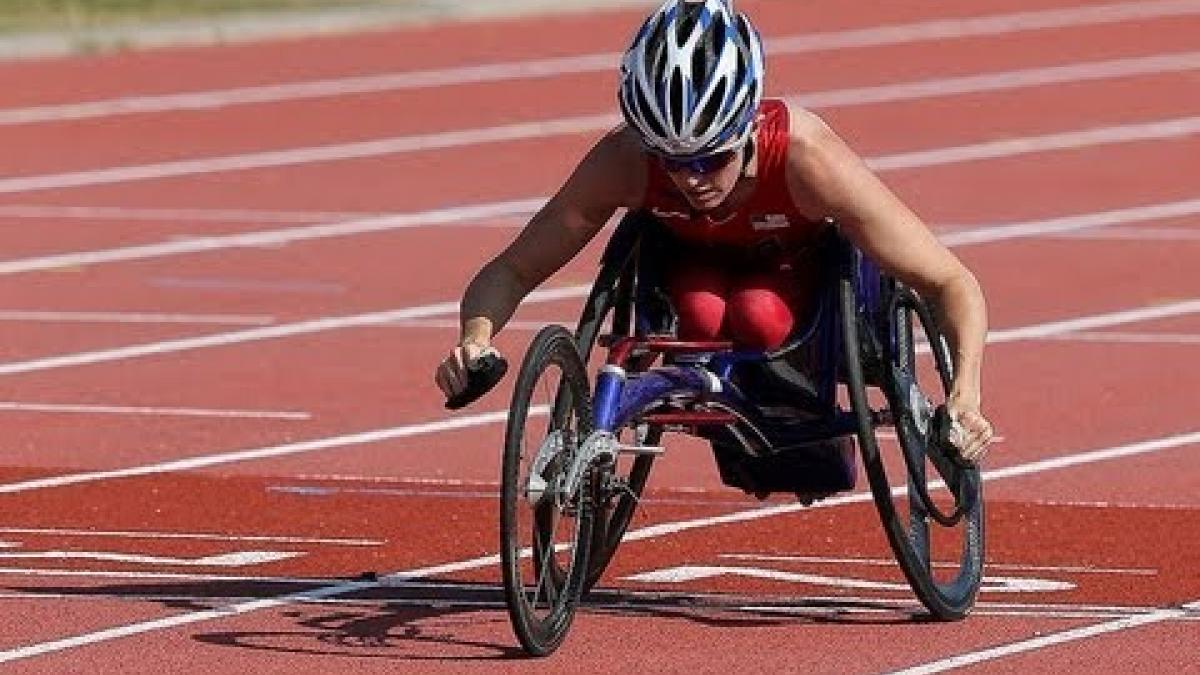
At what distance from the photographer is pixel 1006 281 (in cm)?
2102

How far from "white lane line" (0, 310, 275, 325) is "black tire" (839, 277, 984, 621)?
8055 mm

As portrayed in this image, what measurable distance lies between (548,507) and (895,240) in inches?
46.9

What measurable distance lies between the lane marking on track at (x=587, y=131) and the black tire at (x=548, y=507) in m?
14.7

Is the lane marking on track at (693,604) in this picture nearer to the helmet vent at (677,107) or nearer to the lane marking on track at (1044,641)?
the lane marking on track at (1044,641)

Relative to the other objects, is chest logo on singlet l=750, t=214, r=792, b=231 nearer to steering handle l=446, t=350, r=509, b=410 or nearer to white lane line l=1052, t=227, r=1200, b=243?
steering handle l=446, t=350, r=509, b=410

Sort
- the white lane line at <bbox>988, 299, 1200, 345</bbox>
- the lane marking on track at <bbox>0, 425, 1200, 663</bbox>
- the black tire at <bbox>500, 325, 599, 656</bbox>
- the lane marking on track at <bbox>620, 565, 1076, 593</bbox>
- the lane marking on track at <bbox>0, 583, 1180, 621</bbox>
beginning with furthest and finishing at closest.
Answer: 1. the white lane line at <bbox>988, 299, 1200, 345</bbox>
2. the lane marking on track at <bbox>620, 565, 1076, 593</bbox>
3. the lane marking on track at <bbox>0, 583, 1180, 621</bbox>
4. the lane marking on track at <bbox>0, 425, 1200, 663</bbox>
5. the black tire at <bbox>500, 325, 599, 656</bbox>

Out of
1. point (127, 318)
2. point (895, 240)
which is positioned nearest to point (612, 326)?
point (895, 240)

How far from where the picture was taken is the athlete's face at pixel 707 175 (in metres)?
10.5

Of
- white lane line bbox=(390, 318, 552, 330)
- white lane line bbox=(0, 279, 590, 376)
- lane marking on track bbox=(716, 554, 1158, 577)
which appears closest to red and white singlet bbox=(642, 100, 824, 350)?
lane marking on track bbox=(716, 554, 1158, 577)

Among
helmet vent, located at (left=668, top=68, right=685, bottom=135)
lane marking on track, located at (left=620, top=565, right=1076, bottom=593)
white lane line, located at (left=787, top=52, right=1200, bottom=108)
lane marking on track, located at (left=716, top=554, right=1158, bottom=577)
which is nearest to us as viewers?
helmet vent, located at (left=668, top=68, right=685, bottom=135)

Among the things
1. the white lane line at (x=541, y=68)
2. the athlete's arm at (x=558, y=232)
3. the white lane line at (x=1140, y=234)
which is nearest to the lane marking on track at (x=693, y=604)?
the athlete's arm at (x=558, y=232)

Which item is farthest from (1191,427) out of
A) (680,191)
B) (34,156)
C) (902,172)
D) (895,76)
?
(895,76)

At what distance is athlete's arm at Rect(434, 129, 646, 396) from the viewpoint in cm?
1064

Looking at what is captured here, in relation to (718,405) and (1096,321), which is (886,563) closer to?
(718,405)
